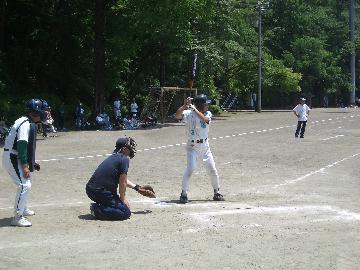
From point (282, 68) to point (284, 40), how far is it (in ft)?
39.2

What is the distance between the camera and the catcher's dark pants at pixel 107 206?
919 cm

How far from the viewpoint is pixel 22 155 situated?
28.8 feet

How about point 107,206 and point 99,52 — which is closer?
point 107,206

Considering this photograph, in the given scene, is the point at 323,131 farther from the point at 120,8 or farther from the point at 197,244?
the point at 197,244

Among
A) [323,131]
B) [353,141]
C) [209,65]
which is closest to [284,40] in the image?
[209,65]

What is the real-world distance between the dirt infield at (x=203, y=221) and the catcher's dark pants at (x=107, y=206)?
0.14 m

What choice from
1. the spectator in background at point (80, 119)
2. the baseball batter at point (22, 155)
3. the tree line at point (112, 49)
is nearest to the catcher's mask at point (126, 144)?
the baseball batter at point (22, 155)

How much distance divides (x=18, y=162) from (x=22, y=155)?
0.23m

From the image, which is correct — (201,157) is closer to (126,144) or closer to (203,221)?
(126,144)

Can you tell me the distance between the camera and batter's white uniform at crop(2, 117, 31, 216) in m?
8.83

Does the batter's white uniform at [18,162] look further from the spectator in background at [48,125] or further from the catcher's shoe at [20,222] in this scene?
the spectator in background at [48,125]

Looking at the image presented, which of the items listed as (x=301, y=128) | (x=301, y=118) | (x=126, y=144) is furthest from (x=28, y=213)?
(x=301, y=128)

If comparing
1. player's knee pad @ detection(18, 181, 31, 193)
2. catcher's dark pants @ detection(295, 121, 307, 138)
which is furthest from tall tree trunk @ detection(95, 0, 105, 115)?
player's knee pad @ detection(18, 181, 31, 193)

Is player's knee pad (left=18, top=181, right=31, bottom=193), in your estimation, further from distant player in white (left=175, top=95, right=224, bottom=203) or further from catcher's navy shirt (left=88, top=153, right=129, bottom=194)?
distant player in white (left=175, top=95, right=224, bottom=203)
